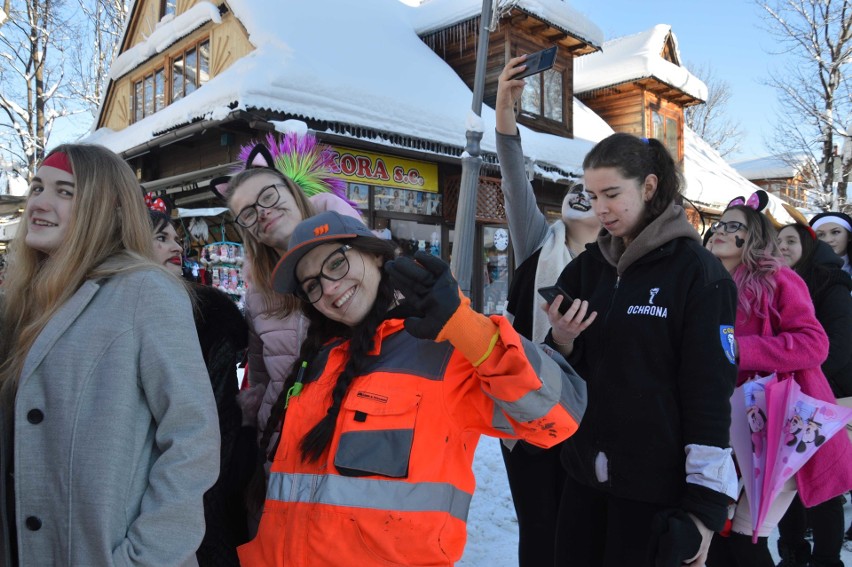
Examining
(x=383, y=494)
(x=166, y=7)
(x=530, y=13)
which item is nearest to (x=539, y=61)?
(x=383, y=494)

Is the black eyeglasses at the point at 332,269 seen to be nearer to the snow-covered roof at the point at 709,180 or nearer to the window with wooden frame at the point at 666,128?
the snow-covered roof at the point at 709,180

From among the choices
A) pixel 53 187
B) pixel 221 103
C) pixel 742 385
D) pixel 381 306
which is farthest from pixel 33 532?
pixel 221 103

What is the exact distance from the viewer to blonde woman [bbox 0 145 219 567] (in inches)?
51.1

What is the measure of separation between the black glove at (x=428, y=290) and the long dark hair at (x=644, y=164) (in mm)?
980

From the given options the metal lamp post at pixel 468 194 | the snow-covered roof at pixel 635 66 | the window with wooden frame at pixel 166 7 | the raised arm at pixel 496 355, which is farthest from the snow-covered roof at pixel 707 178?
the raised arm at pixel 496 355

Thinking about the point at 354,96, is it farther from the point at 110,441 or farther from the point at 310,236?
the point at 110,441

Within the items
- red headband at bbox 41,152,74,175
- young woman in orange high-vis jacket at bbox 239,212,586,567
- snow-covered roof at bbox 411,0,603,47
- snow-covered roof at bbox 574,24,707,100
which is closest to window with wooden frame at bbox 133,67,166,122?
snow-covered roof at bbox 411,0,603,47

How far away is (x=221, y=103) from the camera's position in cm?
756

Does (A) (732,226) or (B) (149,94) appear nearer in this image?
(A) (732,226)

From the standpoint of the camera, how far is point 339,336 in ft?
5.48

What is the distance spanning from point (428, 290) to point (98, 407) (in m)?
0.81

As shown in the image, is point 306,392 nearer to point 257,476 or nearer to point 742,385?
point 257,476

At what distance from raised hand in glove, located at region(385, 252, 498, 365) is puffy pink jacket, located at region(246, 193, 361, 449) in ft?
2.57

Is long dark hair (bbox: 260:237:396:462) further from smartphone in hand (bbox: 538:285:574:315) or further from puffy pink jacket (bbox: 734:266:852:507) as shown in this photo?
puffy pink jacket (bbox: 734:266:852:507)
